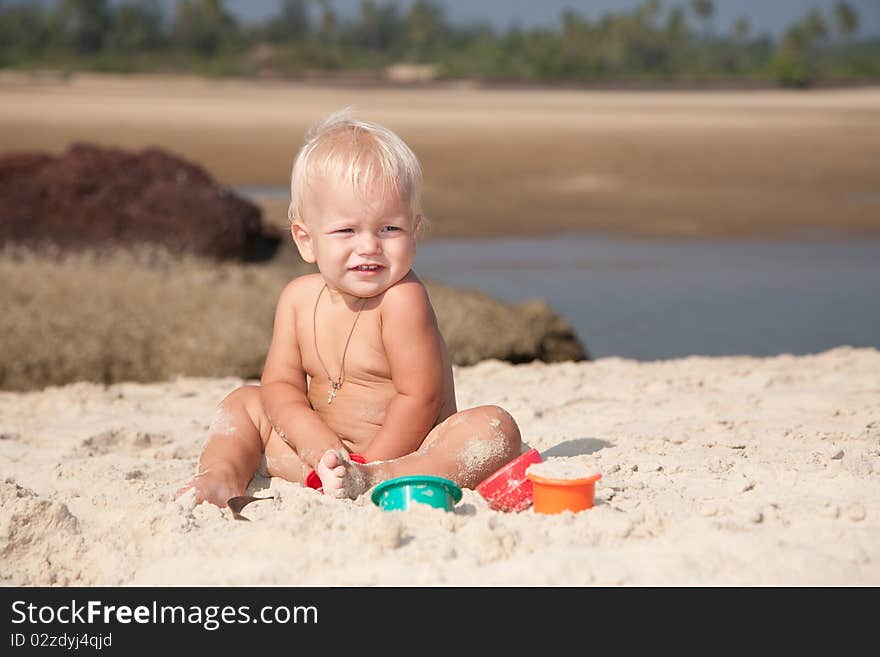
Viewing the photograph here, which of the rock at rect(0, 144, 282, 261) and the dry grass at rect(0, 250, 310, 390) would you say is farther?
the rock at rect(0, 144, 282, 261)

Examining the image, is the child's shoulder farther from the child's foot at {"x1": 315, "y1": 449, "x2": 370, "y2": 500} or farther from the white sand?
the white sand

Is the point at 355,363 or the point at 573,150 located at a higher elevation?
the point at 355,363

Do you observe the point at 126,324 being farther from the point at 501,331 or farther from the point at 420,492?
the point at 420,492

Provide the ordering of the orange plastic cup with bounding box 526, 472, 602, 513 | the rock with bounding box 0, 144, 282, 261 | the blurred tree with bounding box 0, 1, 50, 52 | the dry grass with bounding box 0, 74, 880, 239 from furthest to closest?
the blurred tree with bounding box 0, 1, 50, 52 < the dry grass with bounding box 0, 74, 880, 239 < the rock with bounding box 0, 144, 282, 261 < the orange plastic cup with bounding box 526, 472, 602, 513

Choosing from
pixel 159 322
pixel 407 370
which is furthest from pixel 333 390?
pixel 159 322

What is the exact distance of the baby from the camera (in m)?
3.22

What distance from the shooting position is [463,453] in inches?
127

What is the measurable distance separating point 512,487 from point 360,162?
3.30 ft

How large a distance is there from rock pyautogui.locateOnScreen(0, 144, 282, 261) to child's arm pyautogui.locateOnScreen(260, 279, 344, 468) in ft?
12.0

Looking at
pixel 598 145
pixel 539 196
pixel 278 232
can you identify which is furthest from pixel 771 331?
pixel 598 145

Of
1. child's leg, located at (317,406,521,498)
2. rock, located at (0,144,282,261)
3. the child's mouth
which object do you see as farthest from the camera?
rock, located at (0,144,282,261)

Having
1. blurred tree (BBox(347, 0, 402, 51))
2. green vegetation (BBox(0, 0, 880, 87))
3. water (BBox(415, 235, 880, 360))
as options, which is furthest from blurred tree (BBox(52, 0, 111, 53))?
water (BBox(415, 235, 880, 360))

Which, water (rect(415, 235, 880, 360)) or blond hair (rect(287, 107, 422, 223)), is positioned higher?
blond hair (rect(287, 107, 422, 223))

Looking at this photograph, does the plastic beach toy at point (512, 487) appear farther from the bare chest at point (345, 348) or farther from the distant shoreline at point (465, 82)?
the distant shoreline at point (465, 82)
